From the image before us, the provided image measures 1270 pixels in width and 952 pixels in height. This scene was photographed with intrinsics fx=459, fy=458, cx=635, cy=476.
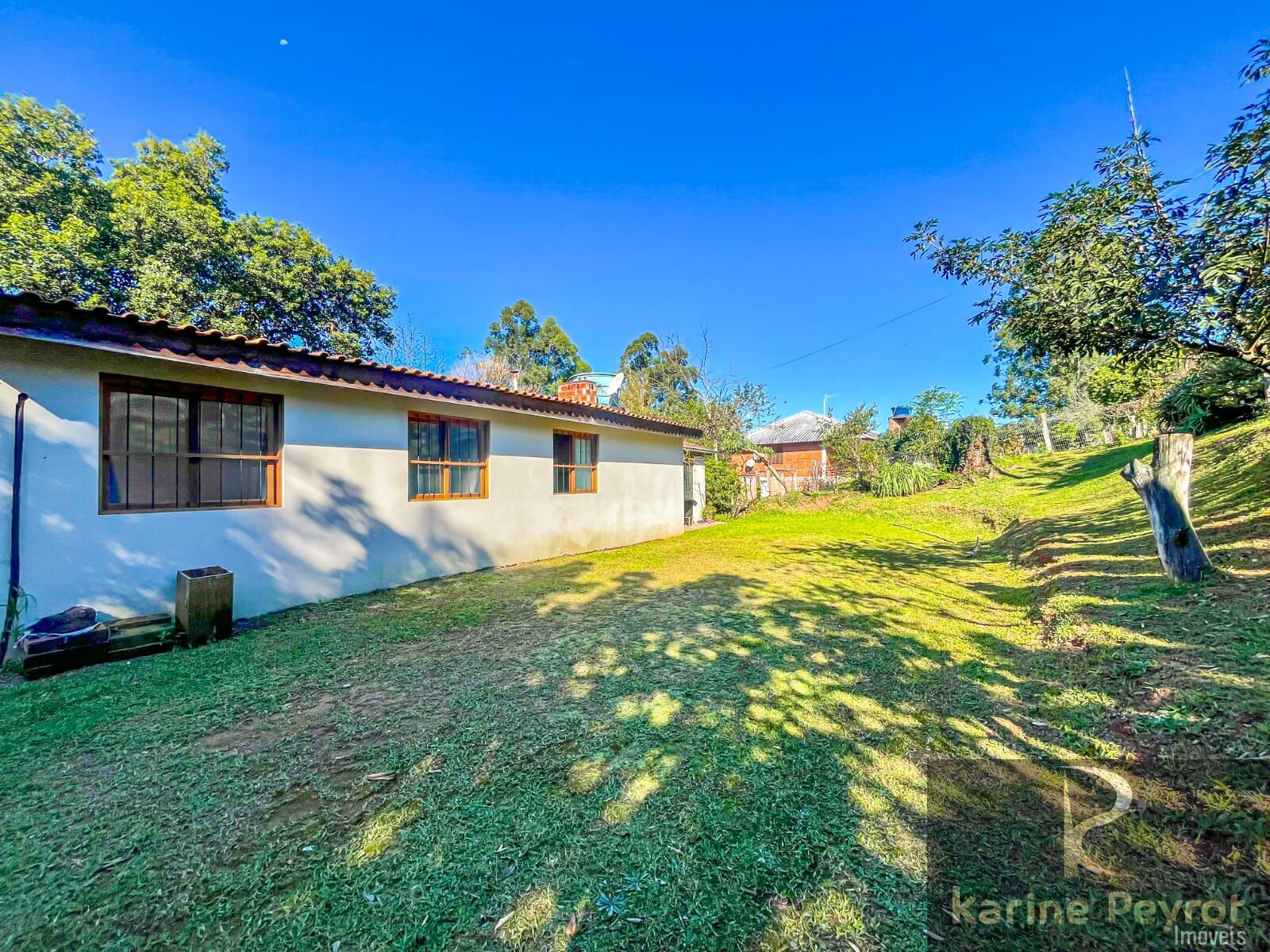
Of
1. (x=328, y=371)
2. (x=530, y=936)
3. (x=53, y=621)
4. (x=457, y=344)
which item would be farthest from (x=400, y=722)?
(x=457, y=344)

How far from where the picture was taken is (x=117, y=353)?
4164 millimetres

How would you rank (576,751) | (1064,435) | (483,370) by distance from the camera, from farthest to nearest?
(1064,435) < (483,370) < (576,751)

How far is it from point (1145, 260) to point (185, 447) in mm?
8931

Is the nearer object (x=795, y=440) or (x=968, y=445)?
(x=968, y=445)

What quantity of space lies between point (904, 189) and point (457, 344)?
19683 millimetres

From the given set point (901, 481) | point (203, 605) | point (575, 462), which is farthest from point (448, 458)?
point (901, 481)

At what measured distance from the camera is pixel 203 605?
4.15 m

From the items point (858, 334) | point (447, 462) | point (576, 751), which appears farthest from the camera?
point (858, 334)

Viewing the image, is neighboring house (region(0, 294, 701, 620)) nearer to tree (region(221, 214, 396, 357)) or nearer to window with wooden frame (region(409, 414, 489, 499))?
window with wooden frame (region(409, 414, 489, 499))

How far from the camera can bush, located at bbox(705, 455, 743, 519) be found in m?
15.7

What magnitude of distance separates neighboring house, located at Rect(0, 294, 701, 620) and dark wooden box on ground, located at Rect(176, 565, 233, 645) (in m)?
0.50

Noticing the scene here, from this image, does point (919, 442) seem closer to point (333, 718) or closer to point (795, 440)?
point (795, 440)

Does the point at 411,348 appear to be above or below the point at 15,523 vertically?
above

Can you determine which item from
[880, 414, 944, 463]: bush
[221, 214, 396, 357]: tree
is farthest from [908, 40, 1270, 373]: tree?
[880, 414, 944, 463]: bush
